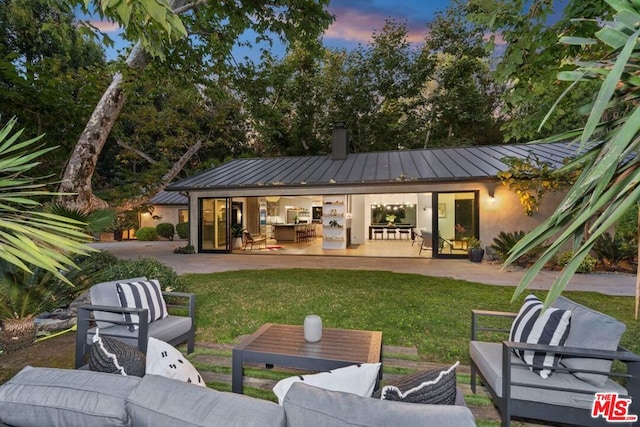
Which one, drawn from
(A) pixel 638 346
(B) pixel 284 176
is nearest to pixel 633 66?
(A) pixel 638 346

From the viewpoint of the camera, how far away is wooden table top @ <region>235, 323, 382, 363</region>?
2400mm

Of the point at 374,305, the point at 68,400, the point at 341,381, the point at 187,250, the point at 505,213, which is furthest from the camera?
the point at 187,250

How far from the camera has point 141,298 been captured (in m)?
3.11

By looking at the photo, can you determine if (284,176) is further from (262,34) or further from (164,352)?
(164,352)

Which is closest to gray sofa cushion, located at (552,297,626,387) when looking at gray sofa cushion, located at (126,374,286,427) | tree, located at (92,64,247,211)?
gray sofa cushion, located at (126,374,286,427)

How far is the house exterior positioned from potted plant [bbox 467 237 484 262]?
291 millimetres

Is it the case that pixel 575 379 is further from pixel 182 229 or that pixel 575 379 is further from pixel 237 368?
pixel 182 229

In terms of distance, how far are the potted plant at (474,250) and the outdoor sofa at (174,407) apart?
30.0 ft

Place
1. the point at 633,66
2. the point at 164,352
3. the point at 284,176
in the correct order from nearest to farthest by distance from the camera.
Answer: the point at 633,66 → the point at 164,352 → the point at 284,176

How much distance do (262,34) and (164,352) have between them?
22.2 ft

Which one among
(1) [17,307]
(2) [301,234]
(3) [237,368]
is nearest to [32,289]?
(1) [17,307]

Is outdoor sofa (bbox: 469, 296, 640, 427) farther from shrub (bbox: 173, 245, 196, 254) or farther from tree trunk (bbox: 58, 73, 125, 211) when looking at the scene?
shrub (bbox: 173, 245, 196, 254)

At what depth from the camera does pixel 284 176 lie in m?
11.3

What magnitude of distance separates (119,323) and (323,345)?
1.87 metres
